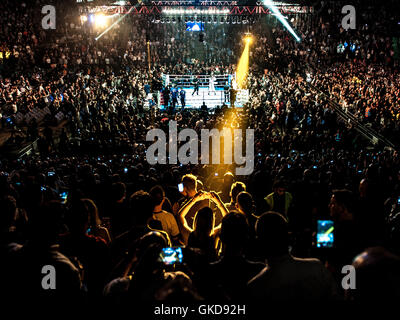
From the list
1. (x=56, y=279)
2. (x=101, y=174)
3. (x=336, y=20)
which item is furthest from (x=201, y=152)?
(x=336, y=20)

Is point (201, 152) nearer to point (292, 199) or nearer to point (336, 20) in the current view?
point (292, 199)

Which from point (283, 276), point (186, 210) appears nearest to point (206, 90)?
point (186, 210)

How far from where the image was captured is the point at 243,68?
1094 inches

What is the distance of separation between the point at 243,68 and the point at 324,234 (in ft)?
86.2

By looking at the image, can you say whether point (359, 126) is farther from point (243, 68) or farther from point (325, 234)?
point (243, 68)

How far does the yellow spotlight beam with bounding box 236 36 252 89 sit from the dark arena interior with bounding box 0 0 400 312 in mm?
197

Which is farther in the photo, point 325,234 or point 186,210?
point 186,210

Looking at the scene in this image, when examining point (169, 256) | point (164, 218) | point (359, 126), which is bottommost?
point (164, 218)

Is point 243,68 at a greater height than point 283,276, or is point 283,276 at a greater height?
point 243,68

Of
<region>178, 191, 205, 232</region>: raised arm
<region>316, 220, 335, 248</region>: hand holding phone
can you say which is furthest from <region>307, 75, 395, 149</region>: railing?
<region>316, 220, 335, 248</region>: hand holding phone

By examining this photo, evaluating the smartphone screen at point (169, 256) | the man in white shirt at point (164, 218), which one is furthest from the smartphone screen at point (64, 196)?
the smartphone screen at point (169, 256)

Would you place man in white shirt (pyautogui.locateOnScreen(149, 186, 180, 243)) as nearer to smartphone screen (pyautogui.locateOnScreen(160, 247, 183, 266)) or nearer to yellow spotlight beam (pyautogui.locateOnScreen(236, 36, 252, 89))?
smartphone screen (pyautogui.locateOnScreen(160, 247, 183, 266))

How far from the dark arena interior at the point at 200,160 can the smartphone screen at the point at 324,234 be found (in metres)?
0.02

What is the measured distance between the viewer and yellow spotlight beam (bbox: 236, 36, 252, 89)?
24.5 metres
